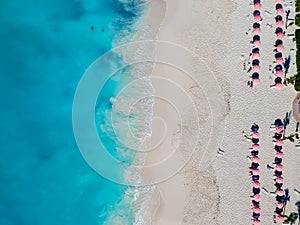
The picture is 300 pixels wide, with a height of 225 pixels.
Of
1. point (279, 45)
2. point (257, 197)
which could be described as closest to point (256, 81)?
point (279, 45)

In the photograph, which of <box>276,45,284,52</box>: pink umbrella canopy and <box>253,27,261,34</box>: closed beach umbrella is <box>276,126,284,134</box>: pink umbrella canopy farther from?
<box>253,27,261,34</box>: closed beach umbrella

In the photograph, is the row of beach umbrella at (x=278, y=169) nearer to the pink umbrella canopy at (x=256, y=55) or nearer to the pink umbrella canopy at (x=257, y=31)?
the pink umbrella canopy at (x=256, y=55)

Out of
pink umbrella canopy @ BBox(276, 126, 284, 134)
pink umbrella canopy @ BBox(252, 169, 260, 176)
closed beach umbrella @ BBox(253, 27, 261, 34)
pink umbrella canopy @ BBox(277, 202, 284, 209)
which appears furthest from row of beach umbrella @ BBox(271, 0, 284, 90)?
pink umbrella canopy @ BBox(277, 202, 284, 209)

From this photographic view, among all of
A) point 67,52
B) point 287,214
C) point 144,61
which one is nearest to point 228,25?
point 144,61

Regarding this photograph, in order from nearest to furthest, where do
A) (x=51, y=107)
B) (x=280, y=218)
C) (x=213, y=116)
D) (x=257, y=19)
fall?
(x=280, y=218) → (x=257, y=19) → (x=213, y=116) → (x=51, y=107)

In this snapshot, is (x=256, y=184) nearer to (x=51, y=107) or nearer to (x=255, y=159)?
(x=255, y=159)

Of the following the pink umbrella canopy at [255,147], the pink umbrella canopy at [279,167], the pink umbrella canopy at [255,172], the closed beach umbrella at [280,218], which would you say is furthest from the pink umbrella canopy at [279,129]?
the closed beach umbrella at [280,218]
